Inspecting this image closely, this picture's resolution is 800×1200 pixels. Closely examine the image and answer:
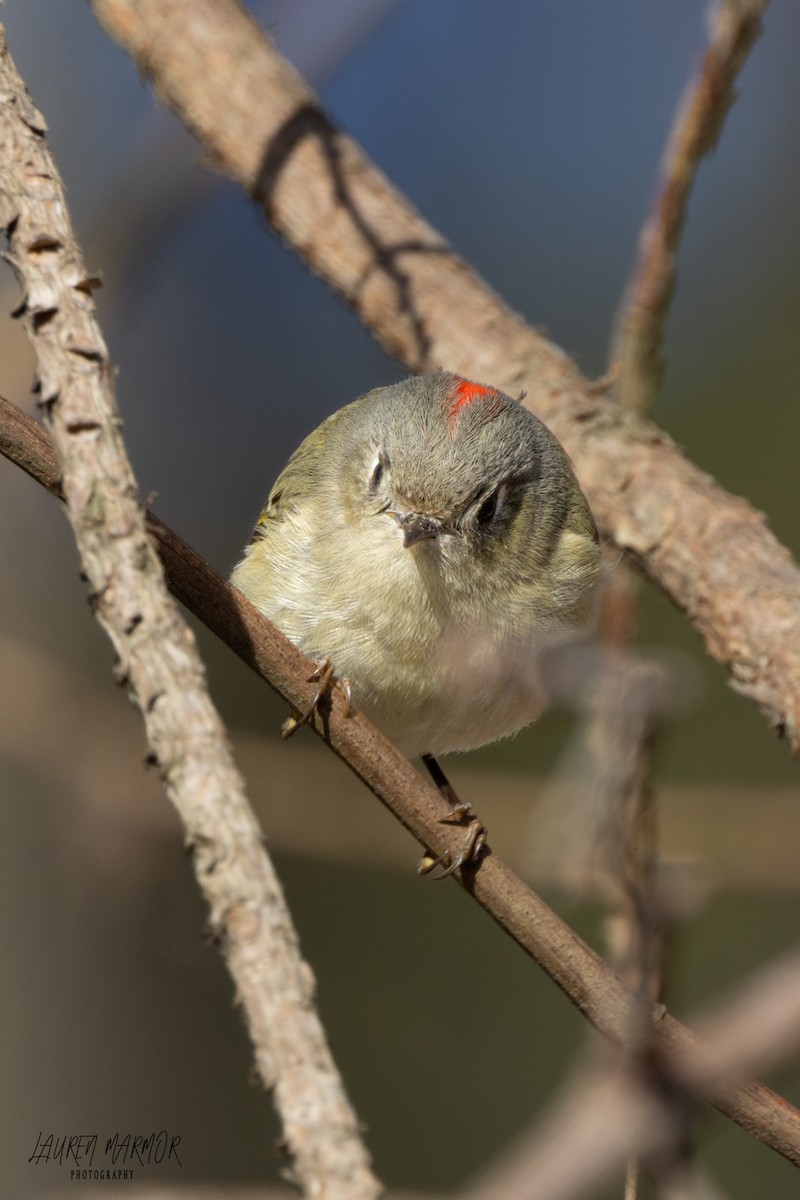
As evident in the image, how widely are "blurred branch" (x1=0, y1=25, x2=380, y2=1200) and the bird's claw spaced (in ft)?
2.98

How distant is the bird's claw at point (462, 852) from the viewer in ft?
6.64

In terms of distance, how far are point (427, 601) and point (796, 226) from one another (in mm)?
5537

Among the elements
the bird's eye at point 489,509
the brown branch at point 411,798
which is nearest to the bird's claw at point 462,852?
the brown branch at point 411,798

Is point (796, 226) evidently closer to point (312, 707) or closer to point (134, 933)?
point (134, 933)

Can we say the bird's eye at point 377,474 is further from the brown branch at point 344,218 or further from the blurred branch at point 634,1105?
the blurred branch at point 634,1105

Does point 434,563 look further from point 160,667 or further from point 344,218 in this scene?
point 160,667

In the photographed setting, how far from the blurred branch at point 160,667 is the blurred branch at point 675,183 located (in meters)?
1.68

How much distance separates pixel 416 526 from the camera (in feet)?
8.73

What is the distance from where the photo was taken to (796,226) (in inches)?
288

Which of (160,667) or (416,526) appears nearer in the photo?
(160,667)

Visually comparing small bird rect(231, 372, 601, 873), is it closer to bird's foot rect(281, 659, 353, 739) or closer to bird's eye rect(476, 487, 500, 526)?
bird's eye rect(476, 487, 500, 526)

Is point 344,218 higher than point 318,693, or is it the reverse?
point 344,218

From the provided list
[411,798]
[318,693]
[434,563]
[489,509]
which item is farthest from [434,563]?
[411,798]

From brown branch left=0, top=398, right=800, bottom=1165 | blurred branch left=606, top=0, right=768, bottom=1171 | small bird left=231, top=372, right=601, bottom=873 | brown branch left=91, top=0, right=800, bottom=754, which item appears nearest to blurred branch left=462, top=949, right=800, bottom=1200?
brown branch left=0, top=398, right=800, bottom=1165
